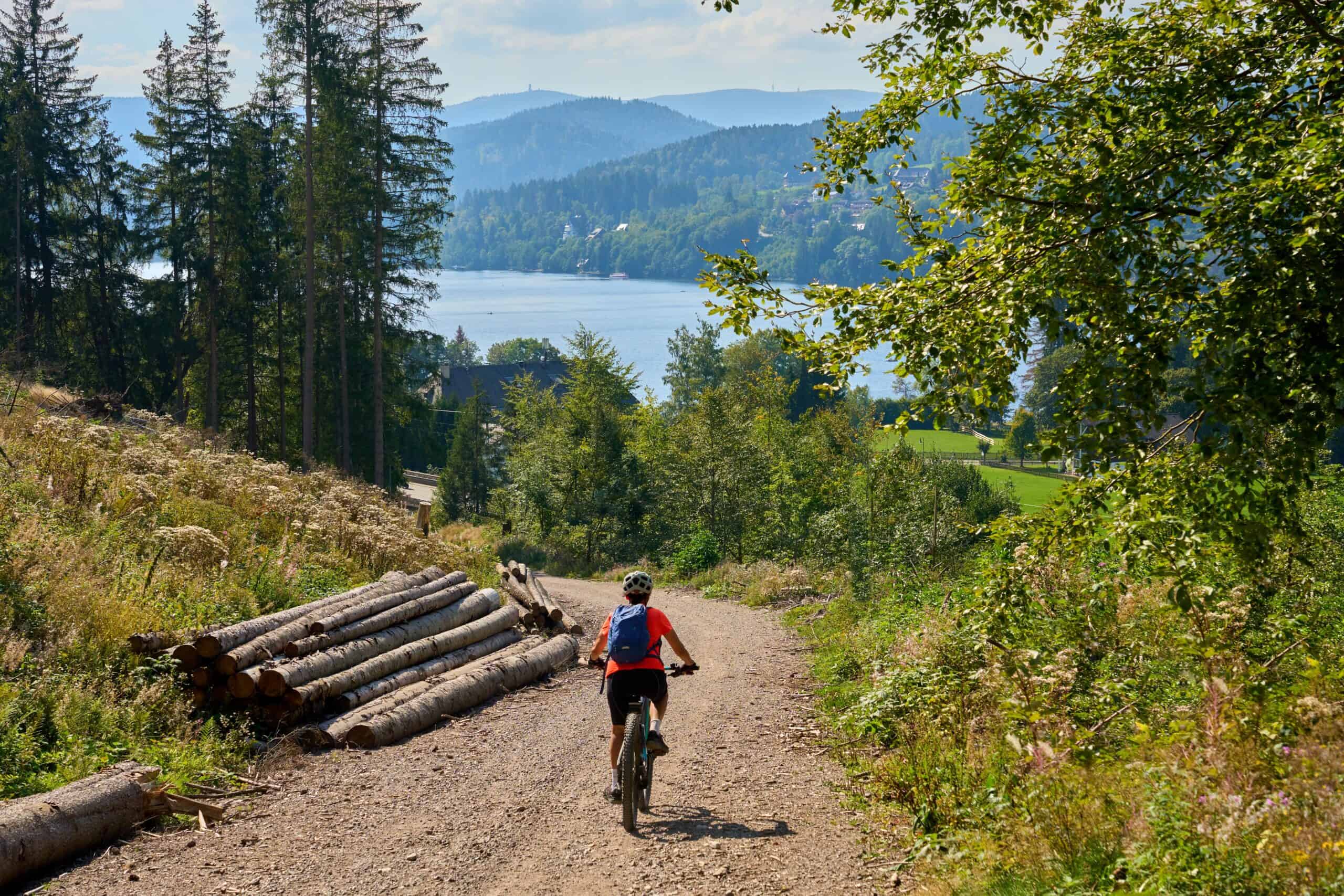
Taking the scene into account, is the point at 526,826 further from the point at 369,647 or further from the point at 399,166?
the point at 399,166

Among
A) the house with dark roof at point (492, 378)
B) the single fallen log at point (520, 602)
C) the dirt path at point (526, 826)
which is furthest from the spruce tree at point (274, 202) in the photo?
the house with dark roof at point (492, 378)

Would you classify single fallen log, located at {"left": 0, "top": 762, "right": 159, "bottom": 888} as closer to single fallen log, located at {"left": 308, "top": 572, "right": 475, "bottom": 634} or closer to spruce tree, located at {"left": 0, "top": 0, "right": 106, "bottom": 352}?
single fallen log, located at {"left": 308, "top": 572, "right": 475, "bottom": 634}

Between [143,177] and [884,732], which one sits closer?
[884,732]

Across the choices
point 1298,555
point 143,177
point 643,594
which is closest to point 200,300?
point 143,177

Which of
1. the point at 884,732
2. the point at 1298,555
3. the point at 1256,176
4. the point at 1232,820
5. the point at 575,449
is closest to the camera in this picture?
the point at 1232,820

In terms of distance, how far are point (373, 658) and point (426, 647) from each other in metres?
0.86

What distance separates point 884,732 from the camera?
28.6ft

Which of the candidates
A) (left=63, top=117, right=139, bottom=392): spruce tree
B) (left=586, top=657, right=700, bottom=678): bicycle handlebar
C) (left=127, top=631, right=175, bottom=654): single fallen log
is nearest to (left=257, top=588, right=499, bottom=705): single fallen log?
(left=127, top=631, right=175, bottom=654): single fallen log

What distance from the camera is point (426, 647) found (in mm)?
11406

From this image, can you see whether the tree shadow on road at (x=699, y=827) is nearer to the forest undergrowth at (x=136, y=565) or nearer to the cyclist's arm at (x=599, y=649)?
the cyclist's arm at (x=599, y=649)

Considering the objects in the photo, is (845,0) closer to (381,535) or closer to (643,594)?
(643,594)

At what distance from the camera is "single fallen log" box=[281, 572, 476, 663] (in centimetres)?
997

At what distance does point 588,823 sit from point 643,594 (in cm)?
169

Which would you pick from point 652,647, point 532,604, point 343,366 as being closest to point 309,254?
point 343,366
